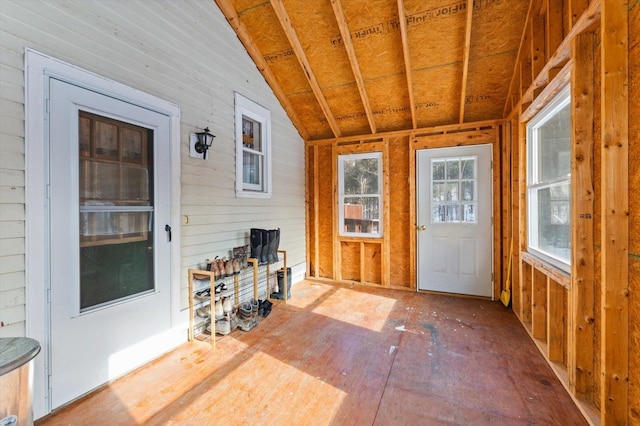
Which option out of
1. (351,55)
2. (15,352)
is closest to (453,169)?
(351,55)

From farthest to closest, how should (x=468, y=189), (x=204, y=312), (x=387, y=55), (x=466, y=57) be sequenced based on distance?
(x=468, y=189) < (x=387, y=55) < (x=466, y=57) < (x=204, y=312)

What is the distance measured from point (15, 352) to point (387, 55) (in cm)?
432

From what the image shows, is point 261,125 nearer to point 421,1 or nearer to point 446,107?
point 421,1

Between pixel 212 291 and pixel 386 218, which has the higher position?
pixel 386 218

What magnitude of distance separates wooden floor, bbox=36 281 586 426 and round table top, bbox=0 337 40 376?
76 centimetres

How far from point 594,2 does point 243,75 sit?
3445 millimetres

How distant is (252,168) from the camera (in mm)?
4102

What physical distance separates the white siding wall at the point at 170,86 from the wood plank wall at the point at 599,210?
3298 millimetres

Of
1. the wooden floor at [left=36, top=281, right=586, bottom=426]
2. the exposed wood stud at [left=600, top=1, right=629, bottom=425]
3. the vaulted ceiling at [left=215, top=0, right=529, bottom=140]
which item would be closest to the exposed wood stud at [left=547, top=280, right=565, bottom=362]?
the wooden floor at [left=36, top=281, right=586, bottom=426]

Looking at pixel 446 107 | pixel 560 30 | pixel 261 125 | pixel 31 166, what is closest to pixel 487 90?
pixel 446 107

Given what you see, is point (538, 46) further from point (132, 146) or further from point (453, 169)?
point (132, 146)

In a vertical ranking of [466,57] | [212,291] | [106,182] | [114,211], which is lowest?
[212,291]

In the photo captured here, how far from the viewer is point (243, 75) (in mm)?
3789

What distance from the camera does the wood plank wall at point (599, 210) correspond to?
1.60m
